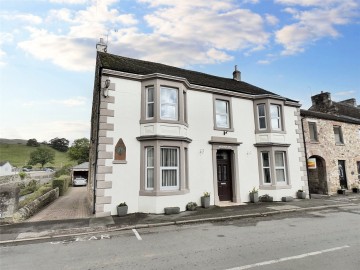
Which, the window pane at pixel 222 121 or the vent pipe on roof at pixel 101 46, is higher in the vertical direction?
the vent pipe on roof at pixel 101 46

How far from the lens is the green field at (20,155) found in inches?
4037

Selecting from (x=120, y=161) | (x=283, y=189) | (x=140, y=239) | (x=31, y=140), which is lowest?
(x=140, y=239)

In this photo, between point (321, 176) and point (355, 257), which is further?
point (321, 176)

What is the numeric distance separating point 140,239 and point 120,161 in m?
4.57

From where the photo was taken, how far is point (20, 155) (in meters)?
113

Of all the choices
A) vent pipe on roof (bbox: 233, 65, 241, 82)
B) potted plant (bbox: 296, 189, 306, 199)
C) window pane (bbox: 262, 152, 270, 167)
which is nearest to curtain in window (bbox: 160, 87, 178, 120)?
window pane (bbox: 262, 152, 270, 167)

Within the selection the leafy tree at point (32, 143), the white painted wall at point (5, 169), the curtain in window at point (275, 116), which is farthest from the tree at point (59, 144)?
the curtain in window at point (275, 116)

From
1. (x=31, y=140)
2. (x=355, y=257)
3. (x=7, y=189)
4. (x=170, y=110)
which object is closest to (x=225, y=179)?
(x=170, y=110)

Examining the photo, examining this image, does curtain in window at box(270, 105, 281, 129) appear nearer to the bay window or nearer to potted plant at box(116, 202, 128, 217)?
the bay window

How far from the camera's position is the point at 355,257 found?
551 centimetres

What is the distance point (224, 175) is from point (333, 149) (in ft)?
34.3

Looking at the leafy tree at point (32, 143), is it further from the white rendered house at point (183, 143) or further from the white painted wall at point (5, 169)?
the white rendered house at point (183, 143)

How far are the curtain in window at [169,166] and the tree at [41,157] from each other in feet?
362

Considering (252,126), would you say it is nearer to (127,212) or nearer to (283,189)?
(283,189)
